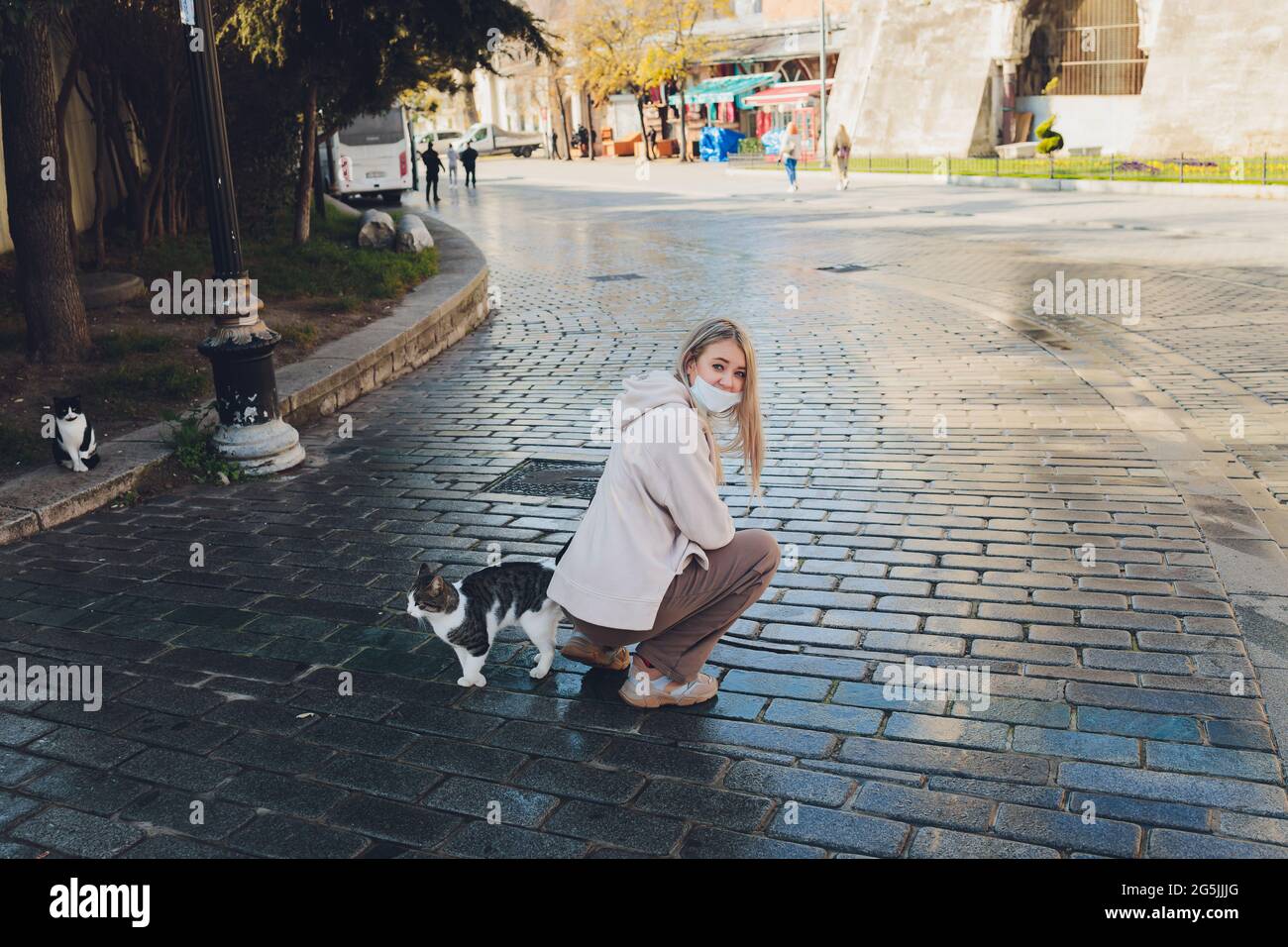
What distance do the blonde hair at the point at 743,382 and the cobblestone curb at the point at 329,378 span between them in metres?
4.26

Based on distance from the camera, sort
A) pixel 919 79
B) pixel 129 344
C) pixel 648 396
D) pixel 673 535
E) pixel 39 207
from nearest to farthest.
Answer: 1. pixel 648 396
2. pixel 673 535
3. pixel 39 207
4. pixel 129 344
5. pixel 919 79

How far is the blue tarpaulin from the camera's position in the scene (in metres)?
51.7

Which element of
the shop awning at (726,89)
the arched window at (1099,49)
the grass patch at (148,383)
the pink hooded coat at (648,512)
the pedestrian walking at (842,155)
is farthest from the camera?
the shop awning at (726,89)

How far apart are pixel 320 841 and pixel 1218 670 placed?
3244mm

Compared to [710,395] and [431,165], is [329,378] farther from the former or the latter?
[431,165]

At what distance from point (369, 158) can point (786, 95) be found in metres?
26.4

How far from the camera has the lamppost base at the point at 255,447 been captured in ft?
24.8

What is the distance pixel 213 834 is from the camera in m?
3.57

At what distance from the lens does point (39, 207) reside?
29.7ft

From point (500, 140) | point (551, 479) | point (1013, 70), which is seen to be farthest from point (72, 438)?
point (500, 140)

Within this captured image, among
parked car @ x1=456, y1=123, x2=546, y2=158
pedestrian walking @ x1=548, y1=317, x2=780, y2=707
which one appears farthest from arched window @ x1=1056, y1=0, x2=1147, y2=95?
pedestrian walking @ x1=548, y1=317, x2=780, y2=707

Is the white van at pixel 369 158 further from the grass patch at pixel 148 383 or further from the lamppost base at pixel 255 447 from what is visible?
the lamppost base at pixel 255 447

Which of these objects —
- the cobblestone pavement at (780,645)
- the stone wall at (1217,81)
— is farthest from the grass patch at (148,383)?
the stone wall at (1217,81)
